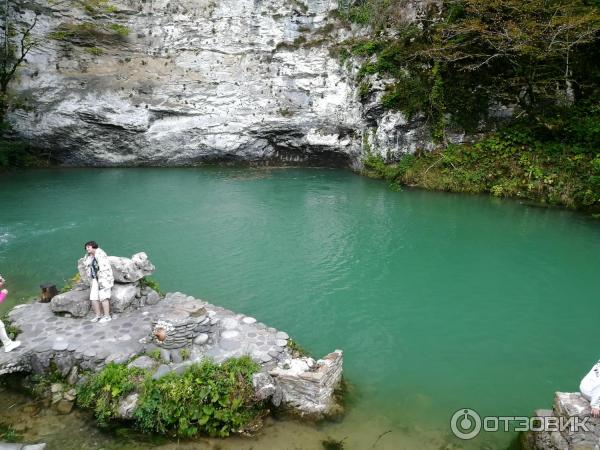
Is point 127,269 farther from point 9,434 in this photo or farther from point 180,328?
point 9,434

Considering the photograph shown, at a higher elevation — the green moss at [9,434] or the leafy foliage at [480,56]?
the leafy foliage at [480,56]

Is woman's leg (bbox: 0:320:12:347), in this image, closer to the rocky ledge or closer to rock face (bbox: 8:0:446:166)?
the rocky ledge

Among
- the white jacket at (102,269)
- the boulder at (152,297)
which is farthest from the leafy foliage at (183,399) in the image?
the boulder at (152,297)

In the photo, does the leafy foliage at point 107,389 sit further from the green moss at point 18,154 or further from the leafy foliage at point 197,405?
the green moss at point 18,154

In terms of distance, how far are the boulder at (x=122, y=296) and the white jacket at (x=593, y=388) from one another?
750 cm

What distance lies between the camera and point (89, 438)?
5.88m

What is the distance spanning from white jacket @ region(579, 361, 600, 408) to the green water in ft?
4.65

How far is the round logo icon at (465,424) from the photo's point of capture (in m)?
6.18

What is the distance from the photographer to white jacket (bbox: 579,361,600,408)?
5194 millimetres

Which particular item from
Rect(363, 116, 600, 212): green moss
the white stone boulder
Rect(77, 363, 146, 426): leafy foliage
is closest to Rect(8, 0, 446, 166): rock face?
Rect(363, 116, 600, 212): green moss

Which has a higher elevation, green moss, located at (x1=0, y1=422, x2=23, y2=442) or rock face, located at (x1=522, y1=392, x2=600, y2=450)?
rock face, located at (x1=522, y1=392, x2=600, y2=450)

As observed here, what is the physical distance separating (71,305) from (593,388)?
8.41 m

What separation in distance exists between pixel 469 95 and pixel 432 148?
293 cm

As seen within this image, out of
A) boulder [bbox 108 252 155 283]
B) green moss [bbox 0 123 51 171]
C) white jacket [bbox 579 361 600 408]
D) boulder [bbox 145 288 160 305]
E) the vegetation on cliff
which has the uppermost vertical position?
the vegetation on cliff
